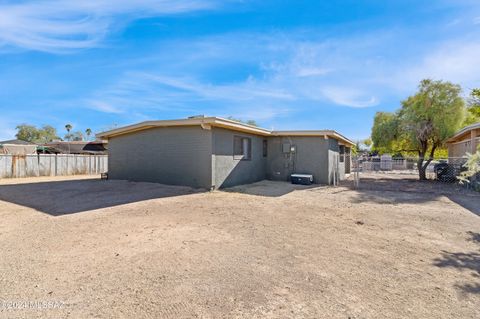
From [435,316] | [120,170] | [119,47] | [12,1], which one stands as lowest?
[435,316]

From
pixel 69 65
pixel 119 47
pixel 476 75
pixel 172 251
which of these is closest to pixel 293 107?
pixel 476 75

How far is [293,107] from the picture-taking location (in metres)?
21.5

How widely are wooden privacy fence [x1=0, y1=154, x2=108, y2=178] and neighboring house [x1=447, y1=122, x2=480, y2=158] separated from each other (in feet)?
73.3

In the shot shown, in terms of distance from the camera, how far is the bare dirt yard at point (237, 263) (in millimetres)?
2176

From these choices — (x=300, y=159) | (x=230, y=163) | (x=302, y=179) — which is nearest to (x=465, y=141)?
(x=300, y=159)

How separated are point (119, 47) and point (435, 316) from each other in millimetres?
12594

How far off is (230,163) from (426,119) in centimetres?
1204

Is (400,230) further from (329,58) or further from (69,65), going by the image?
(69,65)

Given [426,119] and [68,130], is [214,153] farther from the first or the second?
[68,130]

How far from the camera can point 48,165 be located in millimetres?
16281

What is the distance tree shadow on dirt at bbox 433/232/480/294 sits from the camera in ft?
8.47

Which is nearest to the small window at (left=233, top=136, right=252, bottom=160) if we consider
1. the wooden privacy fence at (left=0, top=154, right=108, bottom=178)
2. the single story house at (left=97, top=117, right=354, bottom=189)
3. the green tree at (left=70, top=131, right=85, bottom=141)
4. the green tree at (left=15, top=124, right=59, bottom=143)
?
the single story house at (left=97, top=117, right=354, bottom=189)

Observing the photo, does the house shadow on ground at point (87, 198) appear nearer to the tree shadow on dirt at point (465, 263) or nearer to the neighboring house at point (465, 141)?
the tree shadow on dirt at point (465, 263)

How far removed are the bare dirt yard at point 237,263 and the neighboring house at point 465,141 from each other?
24.0ft
